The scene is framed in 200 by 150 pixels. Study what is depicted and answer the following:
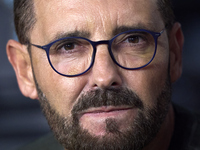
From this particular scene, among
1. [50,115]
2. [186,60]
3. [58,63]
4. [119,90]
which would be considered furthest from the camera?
[186,60]

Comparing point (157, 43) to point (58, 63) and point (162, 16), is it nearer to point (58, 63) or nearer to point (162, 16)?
point (162, 16)

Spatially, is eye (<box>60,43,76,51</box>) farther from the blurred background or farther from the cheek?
the blurred background

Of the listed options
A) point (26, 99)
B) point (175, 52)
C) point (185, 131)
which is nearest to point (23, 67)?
point (175, 52)

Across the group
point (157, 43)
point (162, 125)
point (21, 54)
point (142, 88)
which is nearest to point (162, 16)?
point (157, 43)

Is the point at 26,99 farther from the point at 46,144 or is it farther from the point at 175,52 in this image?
the point at 175,52

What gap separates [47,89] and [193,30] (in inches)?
133

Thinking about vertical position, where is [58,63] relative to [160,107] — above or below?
above

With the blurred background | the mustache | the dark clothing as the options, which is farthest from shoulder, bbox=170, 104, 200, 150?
the blurred background

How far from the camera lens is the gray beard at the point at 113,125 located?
68.1 inches

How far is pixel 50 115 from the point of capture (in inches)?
78.3

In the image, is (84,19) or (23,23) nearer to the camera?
(84,19)

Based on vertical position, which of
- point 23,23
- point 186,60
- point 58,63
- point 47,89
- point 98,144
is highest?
point 23,23

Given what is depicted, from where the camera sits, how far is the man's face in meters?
1.73

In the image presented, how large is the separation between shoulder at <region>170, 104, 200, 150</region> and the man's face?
11.7 inches
